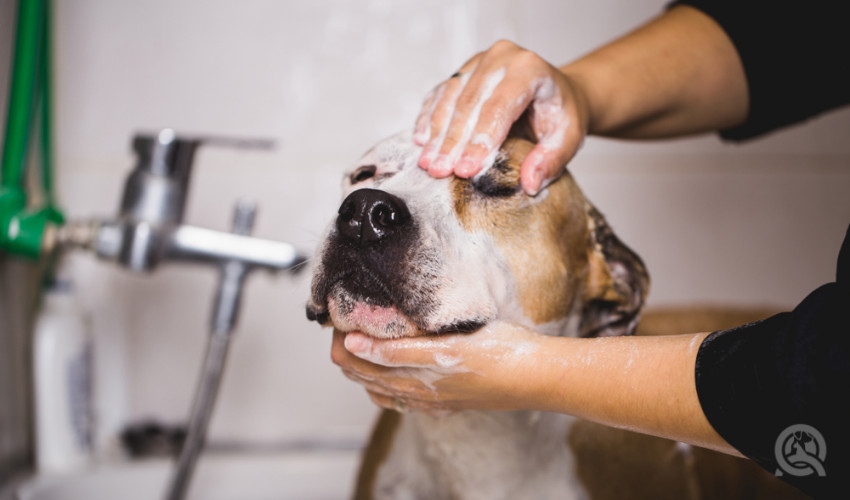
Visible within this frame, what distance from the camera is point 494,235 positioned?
31.4 inches

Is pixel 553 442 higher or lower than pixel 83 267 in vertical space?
higher

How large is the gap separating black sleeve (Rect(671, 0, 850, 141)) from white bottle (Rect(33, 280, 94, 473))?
1236 millimetres

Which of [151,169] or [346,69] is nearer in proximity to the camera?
[151,169]

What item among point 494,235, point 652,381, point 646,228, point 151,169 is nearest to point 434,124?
point 494,235

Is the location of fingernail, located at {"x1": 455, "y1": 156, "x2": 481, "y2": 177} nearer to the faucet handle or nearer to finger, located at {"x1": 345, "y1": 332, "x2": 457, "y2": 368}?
finger, located at {"x1": 345, "y1": 332, "x2": 457, "y2": 368}

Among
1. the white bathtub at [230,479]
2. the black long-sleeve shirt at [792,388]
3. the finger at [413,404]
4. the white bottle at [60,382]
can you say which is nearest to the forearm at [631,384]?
the black long-sleeve shirt at [792,388]

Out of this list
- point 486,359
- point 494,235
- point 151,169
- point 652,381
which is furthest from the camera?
point 151,169

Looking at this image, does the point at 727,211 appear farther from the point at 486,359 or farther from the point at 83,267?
the point at 83,267

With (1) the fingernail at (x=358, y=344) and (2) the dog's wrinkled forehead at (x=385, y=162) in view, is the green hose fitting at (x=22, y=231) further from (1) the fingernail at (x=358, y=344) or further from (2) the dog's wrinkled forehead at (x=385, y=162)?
(1) the fingernail at (x=358, y=344)

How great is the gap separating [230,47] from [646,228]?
1.00m

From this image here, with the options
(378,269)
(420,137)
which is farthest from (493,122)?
(378,269)

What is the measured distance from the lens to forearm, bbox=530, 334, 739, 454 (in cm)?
53

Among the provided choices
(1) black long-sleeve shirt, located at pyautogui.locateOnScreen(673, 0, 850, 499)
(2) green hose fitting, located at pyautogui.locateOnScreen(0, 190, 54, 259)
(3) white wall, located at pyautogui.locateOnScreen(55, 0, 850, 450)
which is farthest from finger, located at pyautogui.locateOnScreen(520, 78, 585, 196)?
(2) green hose fitting, located at pyautogui.locateOnScreen(0, 190, 54, 259)

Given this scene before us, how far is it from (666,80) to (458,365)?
585 millimetres
